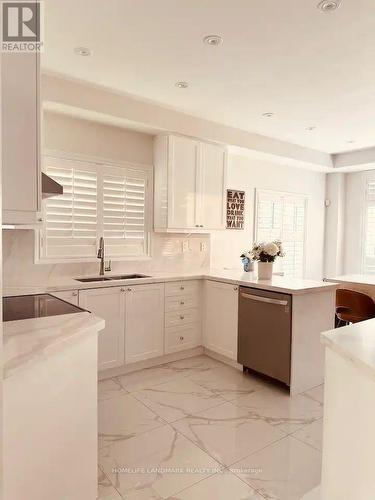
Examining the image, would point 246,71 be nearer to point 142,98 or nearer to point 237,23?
point 237,23

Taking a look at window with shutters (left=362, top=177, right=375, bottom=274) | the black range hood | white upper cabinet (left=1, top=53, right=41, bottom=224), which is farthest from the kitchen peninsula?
window with shutters (left=362, top=177, right=375, bottom=274)

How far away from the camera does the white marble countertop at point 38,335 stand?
4.21 feet

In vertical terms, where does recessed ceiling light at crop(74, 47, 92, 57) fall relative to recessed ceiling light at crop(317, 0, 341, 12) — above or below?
below

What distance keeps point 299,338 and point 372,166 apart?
393 centimetres

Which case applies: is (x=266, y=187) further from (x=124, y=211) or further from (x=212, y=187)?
(x=124, y=211)

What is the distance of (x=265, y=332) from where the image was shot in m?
3.26

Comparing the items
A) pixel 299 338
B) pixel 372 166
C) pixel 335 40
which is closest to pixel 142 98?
pixel 335 40

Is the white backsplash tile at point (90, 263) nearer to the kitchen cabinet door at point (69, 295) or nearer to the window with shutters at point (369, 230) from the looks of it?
the kitchen cabinet door at point (69, 295)

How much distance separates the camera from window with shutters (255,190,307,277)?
5.51m

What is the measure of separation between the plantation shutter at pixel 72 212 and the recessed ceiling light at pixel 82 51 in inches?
44.7

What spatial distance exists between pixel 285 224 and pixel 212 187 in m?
2.07

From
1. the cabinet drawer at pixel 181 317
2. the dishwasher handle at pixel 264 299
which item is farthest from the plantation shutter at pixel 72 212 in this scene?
the dishwasher handle at pixel 264 299

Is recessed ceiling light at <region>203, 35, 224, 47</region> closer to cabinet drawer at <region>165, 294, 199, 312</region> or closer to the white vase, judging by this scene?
the white vase

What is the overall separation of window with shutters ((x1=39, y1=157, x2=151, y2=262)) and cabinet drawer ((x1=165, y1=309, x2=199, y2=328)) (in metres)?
0.86
